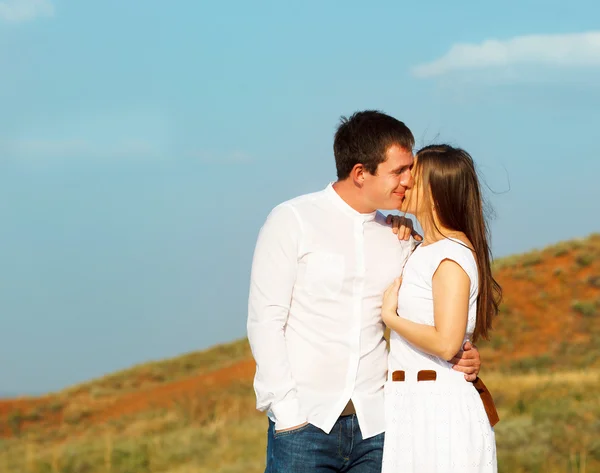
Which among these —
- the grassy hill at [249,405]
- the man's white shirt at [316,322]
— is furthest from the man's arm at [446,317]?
the grassy hill at [249,405]

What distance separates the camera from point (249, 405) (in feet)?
50.2

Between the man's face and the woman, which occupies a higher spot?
the man's face

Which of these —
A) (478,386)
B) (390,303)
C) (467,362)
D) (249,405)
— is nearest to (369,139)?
(390,303)

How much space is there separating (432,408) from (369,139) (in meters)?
1.39

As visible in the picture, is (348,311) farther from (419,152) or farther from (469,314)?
(419,152)

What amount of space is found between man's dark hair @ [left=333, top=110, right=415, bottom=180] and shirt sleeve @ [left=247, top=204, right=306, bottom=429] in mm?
413

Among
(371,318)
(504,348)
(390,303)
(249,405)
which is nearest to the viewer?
(390,303)

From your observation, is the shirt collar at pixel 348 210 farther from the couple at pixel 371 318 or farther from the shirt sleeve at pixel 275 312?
the shirt sleeve at pixel 275 312

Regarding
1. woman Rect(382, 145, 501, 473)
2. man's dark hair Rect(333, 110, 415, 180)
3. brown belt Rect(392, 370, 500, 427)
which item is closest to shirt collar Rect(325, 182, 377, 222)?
man's dark hair Rect(333, 110, 415, 180)

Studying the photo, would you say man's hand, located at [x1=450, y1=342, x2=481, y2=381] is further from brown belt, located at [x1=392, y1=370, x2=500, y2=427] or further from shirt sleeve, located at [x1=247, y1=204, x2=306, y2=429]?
shirt sleeve, located at [x1=247, y1=204, x2=306, y2=429]

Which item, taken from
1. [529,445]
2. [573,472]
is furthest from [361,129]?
Result: [529,445]

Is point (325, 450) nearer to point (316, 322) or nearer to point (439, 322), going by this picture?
point (316, 322)

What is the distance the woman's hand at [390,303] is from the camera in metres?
4.21

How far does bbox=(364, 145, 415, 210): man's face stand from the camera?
14.1 feet
